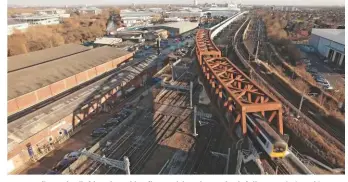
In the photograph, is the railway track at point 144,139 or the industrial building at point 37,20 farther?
the industrial building at point 37,20

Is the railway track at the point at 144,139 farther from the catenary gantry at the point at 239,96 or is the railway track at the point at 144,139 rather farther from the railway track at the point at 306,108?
the railway track at the point at 306,108

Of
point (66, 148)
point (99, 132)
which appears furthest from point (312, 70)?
point (66, 148)

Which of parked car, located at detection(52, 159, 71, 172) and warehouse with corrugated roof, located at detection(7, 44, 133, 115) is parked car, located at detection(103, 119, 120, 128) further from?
warehouse with corrugated roof, located at detection(7, 44, 133, 115)

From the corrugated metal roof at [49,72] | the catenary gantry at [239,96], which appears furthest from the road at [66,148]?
the catenary gantry at [239,96]

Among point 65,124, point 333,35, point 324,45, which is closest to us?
point 65,124

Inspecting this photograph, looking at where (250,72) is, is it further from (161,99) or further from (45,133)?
(45,133)

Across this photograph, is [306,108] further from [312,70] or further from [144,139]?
[144,139]
